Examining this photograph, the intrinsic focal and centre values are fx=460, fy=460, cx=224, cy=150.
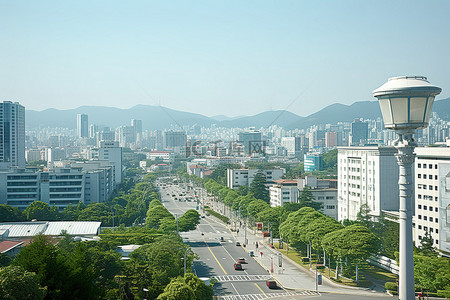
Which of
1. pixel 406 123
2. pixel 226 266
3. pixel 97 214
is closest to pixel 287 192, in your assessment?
pixel 97 214

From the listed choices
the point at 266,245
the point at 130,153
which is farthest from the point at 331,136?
the point at 266,245

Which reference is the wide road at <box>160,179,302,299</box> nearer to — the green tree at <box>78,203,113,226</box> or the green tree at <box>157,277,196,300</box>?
the green tree at <box>157,277,196,300</box>

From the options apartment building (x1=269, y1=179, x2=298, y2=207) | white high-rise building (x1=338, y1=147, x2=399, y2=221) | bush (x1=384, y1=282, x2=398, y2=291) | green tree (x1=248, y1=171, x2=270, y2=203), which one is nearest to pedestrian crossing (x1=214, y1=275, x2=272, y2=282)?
bush (x1=384, y1=282, x2=398, y2=291)

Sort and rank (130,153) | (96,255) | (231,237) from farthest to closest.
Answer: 1. (130,153)
2. (231,237)
3. (96,255)

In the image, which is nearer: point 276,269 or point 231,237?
point 276,269

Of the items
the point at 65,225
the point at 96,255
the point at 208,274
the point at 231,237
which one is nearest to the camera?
the point at 96,255

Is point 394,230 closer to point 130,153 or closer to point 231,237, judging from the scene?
point 231,237
